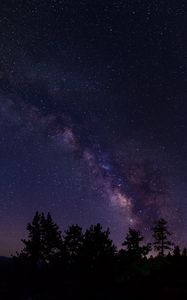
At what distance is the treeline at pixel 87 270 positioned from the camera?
142ft

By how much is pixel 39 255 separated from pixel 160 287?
54.2 feet

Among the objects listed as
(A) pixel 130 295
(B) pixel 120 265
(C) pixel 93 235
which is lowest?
(A) pixel 130 295

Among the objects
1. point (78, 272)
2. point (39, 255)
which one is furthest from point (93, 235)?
point (39, 255)

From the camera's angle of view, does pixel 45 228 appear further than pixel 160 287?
Yes

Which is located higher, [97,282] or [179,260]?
[179,260]

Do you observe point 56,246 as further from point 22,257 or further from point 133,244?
point 133,244

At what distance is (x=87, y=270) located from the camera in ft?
150

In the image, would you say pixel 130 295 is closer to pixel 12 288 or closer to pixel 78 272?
pixel 78 272

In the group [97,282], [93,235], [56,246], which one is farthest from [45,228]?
[97,282]

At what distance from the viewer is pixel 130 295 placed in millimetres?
42500

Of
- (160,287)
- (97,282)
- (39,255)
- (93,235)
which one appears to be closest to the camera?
(160,287)

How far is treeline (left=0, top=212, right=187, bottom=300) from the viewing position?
43.2 m

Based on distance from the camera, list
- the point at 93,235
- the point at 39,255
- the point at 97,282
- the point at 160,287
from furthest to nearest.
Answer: the point at 39,255, the point at 93,235, the point at 97,282, the point at 160,287

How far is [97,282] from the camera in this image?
148 ft
